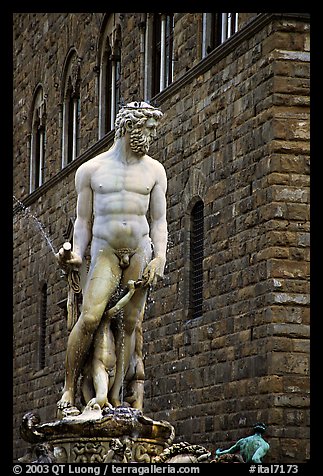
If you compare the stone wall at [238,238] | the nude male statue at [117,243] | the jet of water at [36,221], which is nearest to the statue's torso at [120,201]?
the nude male statue at [117,243]

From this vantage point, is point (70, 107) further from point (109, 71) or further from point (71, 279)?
point (71, 279)

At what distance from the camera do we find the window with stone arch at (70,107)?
3362cm

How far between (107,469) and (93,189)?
120 inches

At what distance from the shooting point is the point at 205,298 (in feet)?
76.9

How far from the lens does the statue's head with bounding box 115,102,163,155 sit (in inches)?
663

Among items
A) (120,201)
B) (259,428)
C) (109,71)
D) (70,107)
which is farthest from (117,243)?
(70,107)

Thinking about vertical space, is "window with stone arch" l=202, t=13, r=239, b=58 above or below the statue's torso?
above

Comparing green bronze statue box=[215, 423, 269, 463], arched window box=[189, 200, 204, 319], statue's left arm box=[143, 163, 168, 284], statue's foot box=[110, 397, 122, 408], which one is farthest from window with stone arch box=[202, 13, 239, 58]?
statue's foot box=[110, 397, 122, 408]

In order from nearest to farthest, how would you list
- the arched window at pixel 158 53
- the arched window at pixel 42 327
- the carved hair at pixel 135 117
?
the carved hair at pixel 135 117
the arched window at pixel 158 53
the arched window at pixel 42 327

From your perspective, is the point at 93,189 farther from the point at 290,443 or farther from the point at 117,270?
the point at 290,443

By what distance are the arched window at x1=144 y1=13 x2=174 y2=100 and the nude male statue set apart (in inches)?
374

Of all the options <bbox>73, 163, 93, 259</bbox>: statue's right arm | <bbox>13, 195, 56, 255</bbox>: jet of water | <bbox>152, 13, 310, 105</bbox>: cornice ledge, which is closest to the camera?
<bbox>73, 163, 93, 259</bbox>: statue's right arm

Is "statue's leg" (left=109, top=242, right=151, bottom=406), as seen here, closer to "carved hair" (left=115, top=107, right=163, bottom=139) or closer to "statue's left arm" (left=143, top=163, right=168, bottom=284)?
"statue's left arm" (left=143, top=163, right=168, bottom=284)

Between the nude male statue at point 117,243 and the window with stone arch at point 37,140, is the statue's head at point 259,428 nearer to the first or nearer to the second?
the nude male statue at point 117,243
